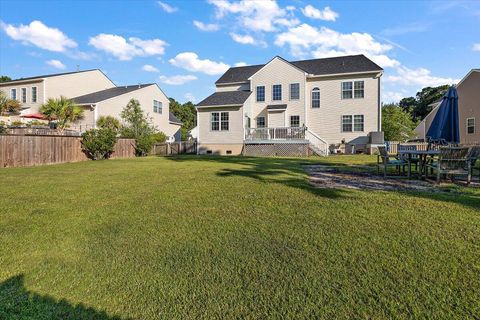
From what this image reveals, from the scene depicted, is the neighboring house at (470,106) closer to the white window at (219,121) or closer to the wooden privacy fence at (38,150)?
the white window at (219,121)

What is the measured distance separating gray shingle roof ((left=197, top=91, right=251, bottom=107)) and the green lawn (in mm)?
17013

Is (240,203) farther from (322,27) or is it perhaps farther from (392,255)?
(322,27)

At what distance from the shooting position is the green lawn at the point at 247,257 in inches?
94.1

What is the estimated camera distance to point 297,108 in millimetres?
23594

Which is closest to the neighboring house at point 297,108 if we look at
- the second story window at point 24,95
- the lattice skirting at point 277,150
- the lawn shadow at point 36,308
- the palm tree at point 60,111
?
the lattice skirting at point 277,150

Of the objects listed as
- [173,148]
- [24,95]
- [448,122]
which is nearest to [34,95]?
[24,95]

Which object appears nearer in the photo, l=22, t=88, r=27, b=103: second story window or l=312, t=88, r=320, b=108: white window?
l=312, t=88, r=320, b=108: white window

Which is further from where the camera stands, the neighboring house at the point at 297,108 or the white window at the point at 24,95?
the white window at the point at 24,95

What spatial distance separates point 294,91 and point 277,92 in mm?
1441

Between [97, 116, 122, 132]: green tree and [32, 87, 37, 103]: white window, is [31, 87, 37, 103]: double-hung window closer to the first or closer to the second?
[32, 87, 37, 103]: white window

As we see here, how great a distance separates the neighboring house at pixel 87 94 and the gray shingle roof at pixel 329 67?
8839 millimetres

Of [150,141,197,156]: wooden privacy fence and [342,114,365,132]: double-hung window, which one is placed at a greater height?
[342,114,365,132]: double-hung window

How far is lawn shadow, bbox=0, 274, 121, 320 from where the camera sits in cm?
235

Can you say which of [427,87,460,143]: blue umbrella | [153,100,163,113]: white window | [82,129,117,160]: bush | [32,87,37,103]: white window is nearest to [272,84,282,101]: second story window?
[82,129,117,160]: bush
